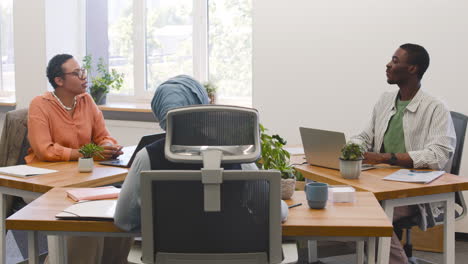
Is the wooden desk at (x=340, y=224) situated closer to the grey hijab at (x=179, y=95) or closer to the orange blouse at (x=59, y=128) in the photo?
the grey hijab at (x=179, y=95)


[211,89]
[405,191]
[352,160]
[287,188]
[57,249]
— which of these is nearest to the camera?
[287,188]

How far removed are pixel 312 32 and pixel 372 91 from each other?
627 mm

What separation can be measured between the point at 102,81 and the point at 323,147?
9.79ft

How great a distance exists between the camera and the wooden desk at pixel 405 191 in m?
2.84

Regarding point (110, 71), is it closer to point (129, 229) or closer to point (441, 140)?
point (441, 140)

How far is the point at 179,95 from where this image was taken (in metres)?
2.50

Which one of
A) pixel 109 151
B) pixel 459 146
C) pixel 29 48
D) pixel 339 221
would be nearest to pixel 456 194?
pixel 459 146

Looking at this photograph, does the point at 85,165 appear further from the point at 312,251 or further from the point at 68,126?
the point at 312,251

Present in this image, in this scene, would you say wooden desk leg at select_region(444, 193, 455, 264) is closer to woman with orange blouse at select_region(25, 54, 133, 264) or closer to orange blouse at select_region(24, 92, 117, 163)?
woman with orange blouse at select_region(25, 54, 133, 264)

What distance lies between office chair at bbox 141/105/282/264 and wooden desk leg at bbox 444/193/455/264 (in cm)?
132

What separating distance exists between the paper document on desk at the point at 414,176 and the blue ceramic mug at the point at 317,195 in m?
0.74

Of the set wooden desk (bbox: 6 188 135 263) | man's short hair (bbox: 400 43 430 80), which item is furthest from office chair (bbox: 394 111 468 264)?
wooden desk (bbox: 6 188 135 263)

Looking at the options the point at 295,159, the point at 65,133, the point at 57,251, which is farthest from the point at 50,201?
the point at 295,159

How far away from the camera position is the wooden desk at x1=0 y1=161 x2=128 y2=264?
2.99 m
